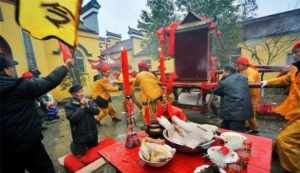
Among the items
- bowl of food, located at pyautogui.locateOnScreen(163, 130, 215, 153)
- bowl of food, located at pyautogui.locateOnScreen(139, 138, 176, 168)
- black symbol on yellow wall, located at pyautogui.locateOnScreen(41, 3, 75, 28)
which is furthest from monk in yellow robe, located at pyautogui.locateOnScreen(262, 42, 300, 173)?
black symbol on yellow wall, located at pyautogui.locateOnScreen(41, 3, 75, 28)

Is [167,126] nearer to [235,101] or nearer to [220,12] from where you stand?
[235,101]

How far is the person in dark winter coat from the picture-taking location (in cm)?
326

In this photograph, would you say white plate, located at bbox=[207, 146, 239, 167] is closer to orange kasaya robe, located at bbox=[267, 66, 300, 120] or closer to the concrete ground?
orange kasaya robe, located at bbox=[267, 66, 300, 120]

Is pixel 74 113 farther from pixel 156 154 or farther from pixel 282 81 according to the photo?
pixel 282 81

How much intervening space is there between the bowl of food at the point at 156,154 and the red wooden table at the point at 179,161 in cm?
7

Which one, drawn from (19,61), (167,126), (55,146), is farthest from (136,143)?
(19,61)

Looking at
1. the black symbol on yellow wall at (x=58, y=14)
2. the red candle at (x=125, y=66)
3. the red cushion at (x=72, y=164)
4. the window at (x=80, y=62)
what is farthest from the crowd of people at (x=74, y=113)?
the window at (x=80, y=62)

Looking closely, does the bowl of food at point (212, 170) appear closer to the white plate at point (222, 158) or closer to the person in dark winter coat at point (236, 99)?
the white plate at point (222, 158)

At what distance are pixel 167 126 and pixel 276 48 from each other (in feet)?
39.1

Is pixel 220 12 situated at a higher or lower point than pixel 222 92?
higher

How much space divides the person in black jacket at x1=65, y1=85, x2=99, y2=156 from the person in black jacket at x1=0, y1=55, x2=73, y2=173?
0.60 m

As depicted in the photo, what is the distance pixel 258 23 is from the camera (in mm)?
12953

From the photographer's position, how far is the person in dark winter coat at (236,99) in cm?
326

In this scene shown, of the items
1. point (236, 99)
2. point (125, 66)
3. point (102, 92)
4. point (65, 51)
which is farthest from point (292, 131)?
point (102, 92)
